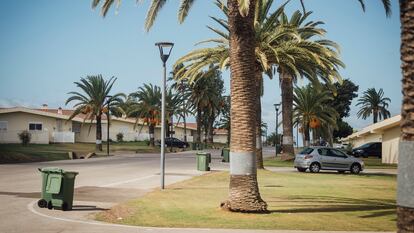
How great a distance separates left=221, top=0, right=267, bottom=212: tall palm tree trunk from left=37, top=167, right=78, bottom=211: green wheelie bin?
12.7ft

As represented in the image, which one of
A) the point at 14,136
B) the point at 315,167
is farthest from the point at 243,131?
the point at 14,136

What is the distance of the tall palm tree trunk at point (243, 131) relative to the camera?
11984 millimetres

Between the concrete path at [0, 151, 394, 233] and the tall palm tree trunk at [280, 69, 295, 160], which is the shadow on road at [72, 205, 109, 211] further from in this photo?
the tall palm tree trunk at [280, 69, 295, 160]

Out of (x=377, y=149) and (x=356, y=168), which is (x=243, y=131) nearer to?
(x=356, y=168)

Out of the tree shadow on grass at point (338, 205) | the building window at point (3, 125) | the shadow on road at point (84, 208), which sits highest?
the building window at point (3, 125)

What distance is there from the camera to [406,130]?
4.83m

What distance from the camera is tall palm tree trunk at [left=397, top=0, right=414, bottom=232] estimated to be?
15.2ft

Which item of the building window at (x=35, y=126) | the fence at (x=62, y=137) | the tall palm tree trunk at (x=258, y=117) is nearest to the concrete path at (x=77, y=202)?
the tall palm tree trunk at (x=258, y=117)

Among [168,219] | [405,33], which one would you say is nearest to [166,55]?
[168,219]

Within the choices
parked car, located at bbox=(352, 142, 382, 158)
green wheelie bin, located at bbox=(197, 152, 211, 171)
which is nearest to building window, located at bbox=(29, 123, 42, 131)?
green wheelie bin, located at bbox=(197, 152, 211, 171)

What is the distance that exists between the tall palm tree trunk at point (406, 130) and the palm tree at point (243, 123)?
712 centimetres

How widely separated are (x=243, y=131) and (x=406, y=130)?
7.41 meters

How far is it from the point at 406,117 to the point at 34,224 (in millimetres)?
7853

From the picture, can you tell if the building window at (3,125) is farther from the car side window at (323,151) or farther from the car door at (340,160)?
the car door at (340,160)
